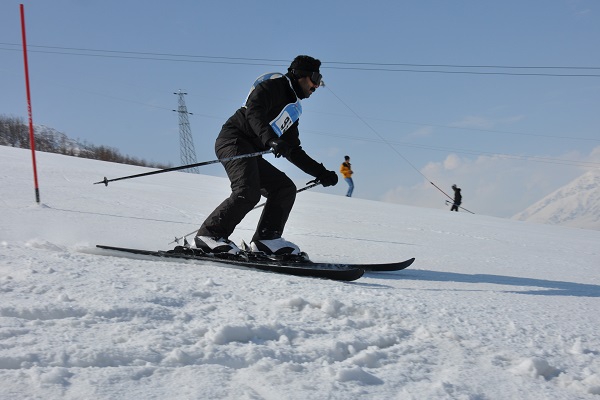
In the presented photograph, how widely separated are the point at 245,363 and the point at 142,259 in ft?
7.18

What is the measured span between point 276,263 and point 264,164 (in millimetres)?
925

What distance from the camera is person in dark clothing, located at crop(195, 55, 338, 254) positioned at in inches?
156

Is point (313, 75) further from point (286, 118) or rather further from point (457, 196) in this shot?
point (457, 196)

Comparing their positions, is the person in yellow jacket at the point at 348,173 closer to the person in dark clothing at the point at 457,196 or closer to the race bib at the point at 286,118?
the person in dark clothing at the point at 457,196

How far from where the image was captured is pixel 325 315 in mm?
2404

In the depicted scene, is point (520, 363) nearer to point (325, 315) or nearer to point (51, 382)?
point (325, 315)

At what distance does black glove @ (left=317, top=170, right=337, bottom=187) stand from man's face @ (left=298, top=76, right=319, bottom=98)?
A: 69cm

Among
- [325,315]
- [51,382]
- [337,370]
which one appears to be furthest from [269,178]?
[51,382]

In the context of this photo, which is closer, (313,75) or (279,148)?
(279,148)

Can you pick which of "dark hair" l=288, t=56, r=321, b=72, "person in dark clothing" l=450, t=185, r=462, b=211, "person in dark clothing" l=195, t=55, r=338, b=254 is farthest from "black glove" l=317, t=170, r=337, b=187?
"person in dark clothing" l=450, t=185, r=462, b=211

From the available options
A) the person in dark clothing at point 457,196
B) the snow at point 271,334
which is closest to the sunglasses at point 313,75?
the snow at point 271,334

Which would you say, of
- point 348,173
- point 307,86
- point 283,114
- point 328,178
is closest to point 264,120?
point 283,114

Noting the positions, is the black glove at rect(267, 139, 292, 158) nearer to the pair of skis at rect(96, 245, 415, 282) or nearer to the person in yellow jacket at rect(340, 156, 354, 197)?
the pair of skis at rect(96, 245, 415, 282)

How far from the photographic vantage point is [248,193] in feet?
→ 12.8
